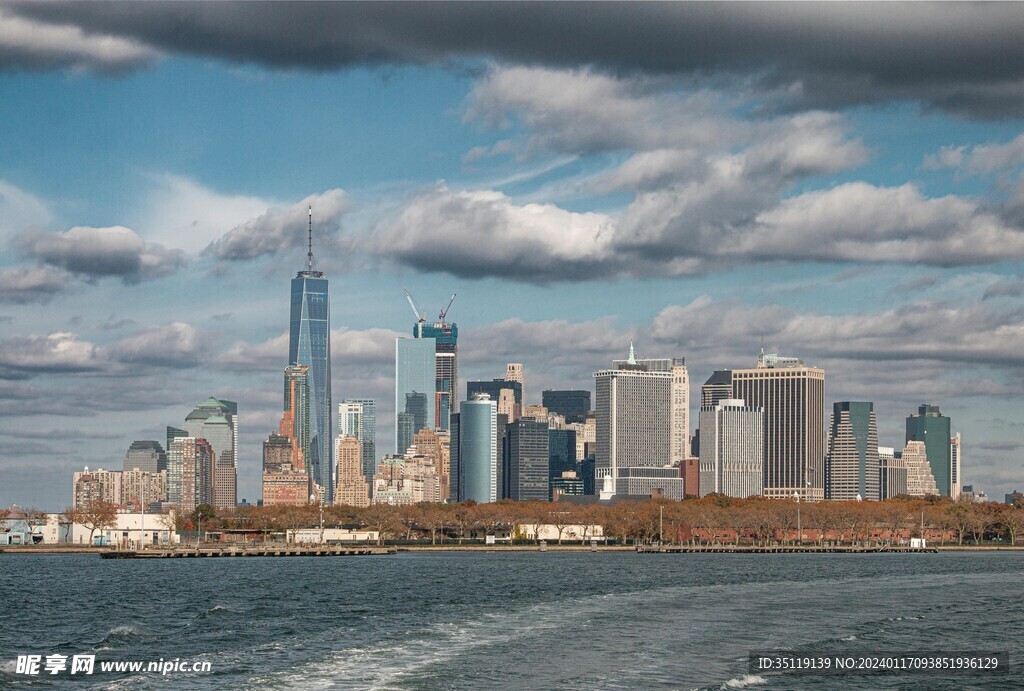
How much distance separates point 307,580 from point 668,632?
76.3 m

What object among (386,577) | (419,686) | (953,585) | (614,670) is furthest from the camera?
(386,577)

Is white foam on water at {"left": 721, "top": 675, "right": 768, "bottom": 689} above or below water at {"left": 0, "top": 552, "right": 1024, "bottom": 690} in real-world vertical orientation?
above

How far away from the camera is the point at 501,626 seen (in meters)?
84.8

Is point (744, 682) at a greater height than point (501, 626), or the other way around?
point (744, 682)

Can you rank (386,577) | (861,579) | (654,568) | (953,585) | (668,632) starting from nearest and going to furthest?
(668,632) < (953,585) < (861,579) < (386,577) < (654,568)

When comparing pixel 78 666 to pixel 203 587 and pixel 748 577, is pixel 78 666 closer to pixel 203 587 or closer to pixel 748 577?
pixel 203 587

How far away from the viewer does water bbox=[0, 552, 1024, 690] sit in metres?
62.6

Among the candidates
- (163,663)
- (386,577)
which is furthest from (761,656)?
(386,577)

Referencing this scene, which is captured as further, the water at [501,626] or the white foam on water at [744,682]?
the water at [501,626]

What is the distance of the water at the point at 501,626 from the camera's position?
6262cm

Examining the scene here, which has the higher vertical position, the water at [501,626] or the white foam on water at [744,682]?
the white foam on water at [744,682]

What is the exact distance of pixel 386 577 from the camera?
156500mm

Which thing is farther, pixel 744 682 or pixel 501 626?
pixel 501 626

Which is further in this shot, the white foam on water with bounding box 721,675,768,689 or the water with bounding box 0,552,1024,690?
the water with bounding box 0,552,1024,690
